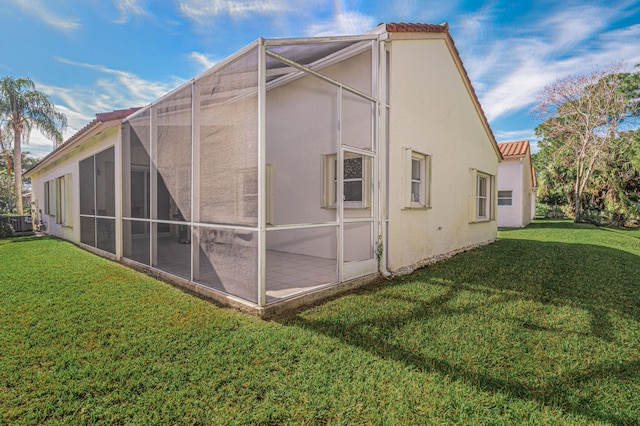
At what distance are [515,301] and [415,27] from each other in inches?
202

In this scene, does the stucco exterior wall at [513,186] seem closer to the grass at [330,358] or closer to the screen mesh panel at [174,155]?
the grass at [330,358]

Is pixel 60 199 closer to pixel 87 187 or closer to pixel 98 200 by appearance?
pixel 87 187

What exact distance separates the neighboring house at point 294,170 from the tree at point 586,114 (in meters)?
14.4

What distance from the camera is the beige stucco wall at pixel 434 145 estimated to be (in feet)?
18.6

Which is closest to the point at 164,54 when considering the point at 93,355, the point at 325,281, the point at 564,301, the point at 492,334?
the point at 325,281

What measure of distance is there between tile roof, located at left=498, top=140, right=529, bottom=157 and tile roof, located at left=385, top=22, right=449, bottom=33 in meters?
11.7

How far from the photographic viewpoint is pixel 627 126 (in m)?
19.0

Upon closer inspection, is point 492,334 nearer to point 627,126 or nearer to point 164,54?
point 164,54

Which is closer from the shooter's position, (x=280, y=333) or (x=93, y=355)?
(x=93, y=355)

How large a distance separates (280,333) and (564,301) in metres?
3.85

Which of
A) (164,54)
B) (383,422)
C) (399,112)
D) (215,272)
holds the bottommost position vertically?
(383,422)

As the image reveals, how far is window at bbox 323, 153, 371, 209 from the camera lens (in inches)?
221

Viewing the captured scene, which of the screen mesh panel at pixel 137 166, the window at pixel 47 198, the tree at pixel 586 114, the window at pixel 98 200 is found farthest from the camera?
the tree at pixel 586 114

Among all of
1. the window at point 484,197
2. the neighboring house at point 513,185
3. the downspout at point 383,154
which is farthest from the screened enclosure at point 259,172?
the neighboring house at point 513,185
